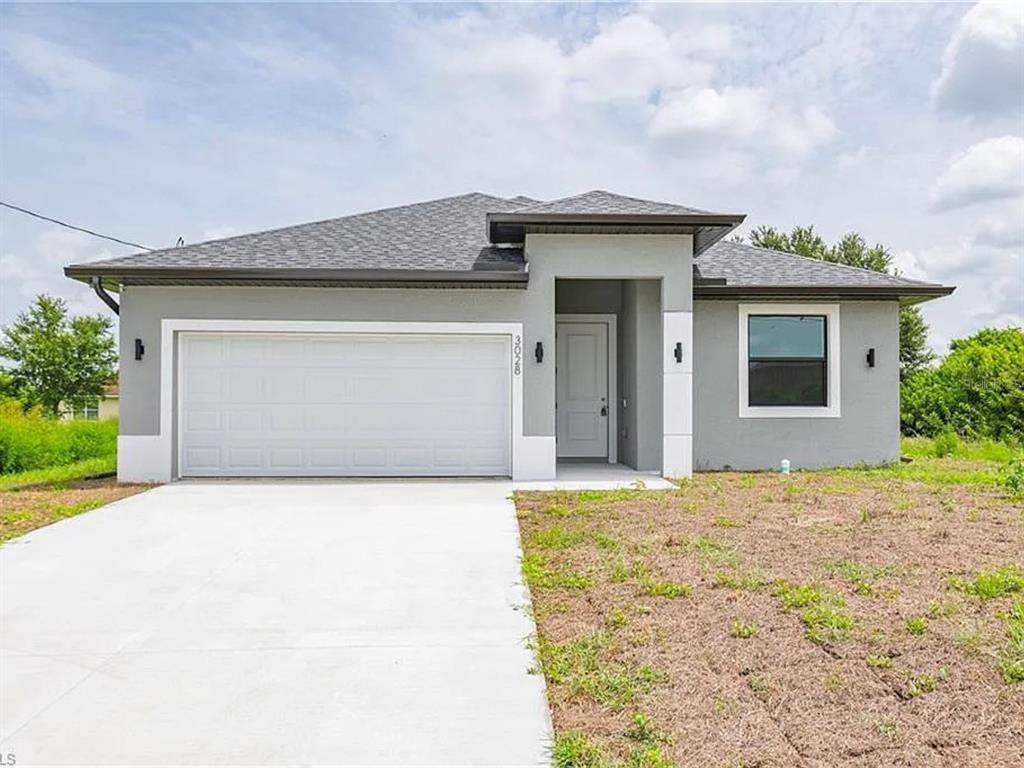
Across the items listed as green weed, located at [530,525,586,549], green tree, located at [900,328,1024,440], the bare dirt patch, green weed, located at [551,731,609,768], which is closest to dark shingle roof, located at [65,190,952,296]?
the bare dirt patch

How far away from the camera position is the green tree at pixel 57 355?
38.2 m

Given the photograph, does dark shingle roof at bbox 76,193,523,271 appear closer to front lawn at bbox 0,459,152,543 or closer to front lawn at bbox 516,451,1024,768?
front lawn at bbox 0,459,152,543

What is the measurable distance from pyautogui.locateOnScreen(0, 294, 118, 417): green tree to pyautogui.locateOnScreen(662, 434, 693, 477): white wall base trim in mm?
35502

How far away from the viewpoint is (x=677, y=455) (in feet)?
38.1

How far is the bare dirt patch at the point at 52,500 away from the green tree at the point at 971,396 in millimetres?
16604

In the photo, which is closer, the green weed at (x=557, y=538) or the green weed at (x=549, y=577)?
the green weed at (x=549, y=577)

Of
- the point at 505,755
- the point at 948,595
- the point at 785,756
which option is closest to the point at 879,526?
the point at 948,595

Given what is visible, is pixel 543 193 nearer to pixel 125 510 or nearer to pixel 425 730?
pixel 125 510

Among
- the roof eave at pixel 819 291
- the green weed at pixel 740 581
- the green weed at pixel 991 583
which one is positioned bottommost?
the green weed at pixel 740 581

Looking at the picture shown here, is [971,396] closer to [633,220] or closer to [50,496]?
[633,220]

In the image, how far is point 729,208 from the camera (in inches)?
461

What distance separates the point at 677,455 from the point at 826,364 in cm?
333

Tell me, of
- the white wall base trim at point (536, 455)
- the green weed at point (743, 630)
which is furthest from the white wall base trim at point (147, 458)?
the green weed at point (743, 630)

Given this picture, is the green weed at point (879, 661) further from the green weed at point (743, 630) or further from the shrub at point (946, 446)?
the shrub at point (946, 446)
